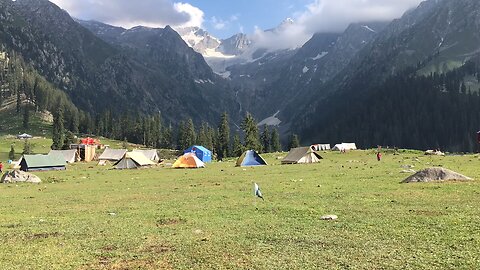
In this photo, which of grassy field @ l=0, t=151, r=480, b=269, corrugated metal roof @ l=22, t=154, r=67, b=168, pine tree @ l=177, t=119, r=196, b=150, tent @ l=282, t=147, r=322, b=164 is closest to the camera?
grassy field @ l=0, t=151, r=480, b=269

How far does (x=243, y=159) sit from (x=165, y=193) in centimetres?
3964

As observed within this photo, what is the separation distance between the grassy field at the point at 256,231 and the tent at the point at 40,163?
57465 mm

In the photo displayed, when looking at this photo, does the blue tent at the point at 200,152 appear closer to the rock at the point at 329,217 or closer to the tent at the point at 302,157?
the tent at the point at 302,157

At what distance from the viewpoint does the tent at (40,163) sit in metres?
83.6

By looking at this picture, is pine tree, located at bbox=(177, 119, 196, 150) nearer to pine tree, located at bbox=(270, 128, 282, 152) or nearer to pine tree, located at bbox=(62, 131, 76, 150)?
pine tree, located at bbox=(270, 128, 282, 152)

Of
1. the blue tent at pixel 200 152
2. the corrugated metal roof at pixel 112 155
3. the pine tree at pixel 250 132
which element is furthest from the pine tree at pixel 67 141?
the blue tent at pixel 200 152

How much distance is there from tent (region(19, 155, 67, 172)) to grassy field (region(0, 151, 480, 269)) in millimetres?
57465

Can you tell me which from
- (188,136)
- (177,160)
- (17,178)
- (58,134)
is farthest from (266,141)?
(17,178)

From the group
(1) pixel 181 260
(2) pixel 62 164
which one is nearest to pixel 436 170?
(1) pixel 181 260

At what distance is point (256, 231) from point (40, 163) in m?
78.5

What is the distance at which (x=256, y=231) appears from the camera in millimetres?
18938

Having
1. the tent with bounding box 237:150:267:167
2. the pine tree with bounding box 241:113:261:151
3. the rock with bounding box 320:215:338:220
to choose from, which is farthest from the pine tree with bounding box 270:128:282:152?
the rock with bounding box 320:215:338:220

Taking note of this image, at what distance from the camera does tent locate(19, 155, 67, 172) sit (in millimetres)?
83562

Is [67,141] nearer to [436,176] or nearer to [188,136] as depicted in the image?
[188,136]
